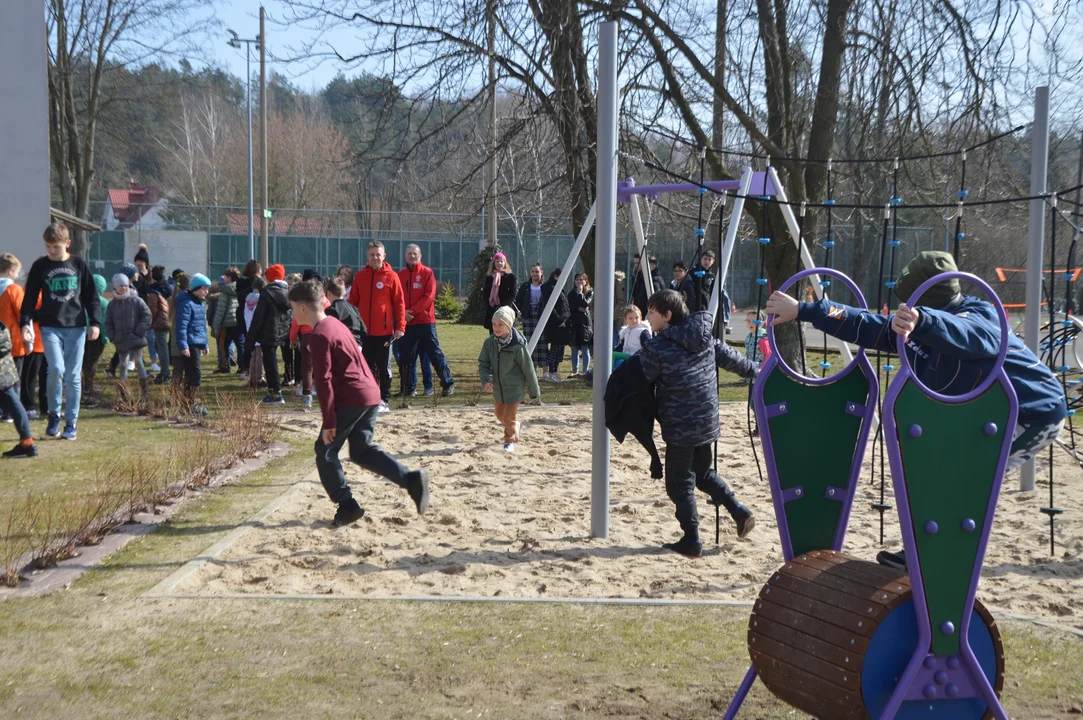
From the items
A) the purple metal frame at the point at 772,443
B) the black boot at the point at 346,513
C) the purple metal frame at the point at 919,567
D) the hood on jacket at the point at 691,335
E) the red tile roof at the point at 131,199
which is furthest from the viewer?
the red tile roof at the point at 131,199

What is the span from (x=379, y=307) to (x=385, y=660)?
300 inches

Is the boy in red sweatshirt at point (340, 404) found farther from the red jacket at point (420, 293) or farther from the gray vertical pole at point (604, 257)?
the red jacket at point (420, 293)

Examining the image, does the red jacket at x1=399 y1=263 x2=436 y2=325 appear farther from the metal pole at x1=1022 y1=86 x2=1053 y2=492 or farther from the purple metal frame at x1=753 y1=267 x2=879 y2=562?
the purple metal frame at x1=753 y1=267 x2=879 y2=562

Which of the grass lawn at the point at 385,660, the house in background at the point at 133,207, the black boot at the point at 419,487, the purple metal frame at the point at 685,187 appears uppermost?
the house in background at the point at 133,207

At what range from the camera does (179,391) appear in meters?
10.8

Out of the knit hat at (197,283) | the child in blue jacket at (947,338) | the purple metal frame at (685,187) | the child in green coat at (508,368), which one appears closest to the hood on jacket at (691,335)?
the child in blue jacket at (947,338)

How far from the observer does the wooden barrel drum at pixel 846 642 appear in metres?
3.14

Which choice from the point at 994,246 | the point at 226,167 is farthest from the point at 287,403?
the point at 226,167

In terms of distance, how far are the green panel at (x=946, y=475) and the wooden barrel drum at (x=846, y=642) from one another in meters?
0.11

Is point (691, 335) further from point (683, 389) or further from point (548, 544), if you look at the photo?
point (548, 544)

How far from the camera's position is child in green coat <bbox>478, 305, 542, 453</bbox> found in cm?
897

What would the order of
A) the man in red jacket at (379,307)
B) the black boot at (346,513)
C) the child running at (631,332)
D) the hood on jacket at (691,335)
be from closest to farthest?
the hood on jacket at (691,335)
the black boot at (346,513)
the child running at (631,332)
the man in red jacket at (379,307)

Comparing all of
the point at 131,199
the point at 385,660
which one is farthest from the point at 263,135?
the point at 385,660

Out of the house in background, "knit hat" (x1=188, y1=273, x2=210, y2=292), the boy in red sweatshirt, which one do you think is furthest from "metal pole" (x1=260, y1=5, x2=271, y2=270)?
the boy in red sweatshirt
